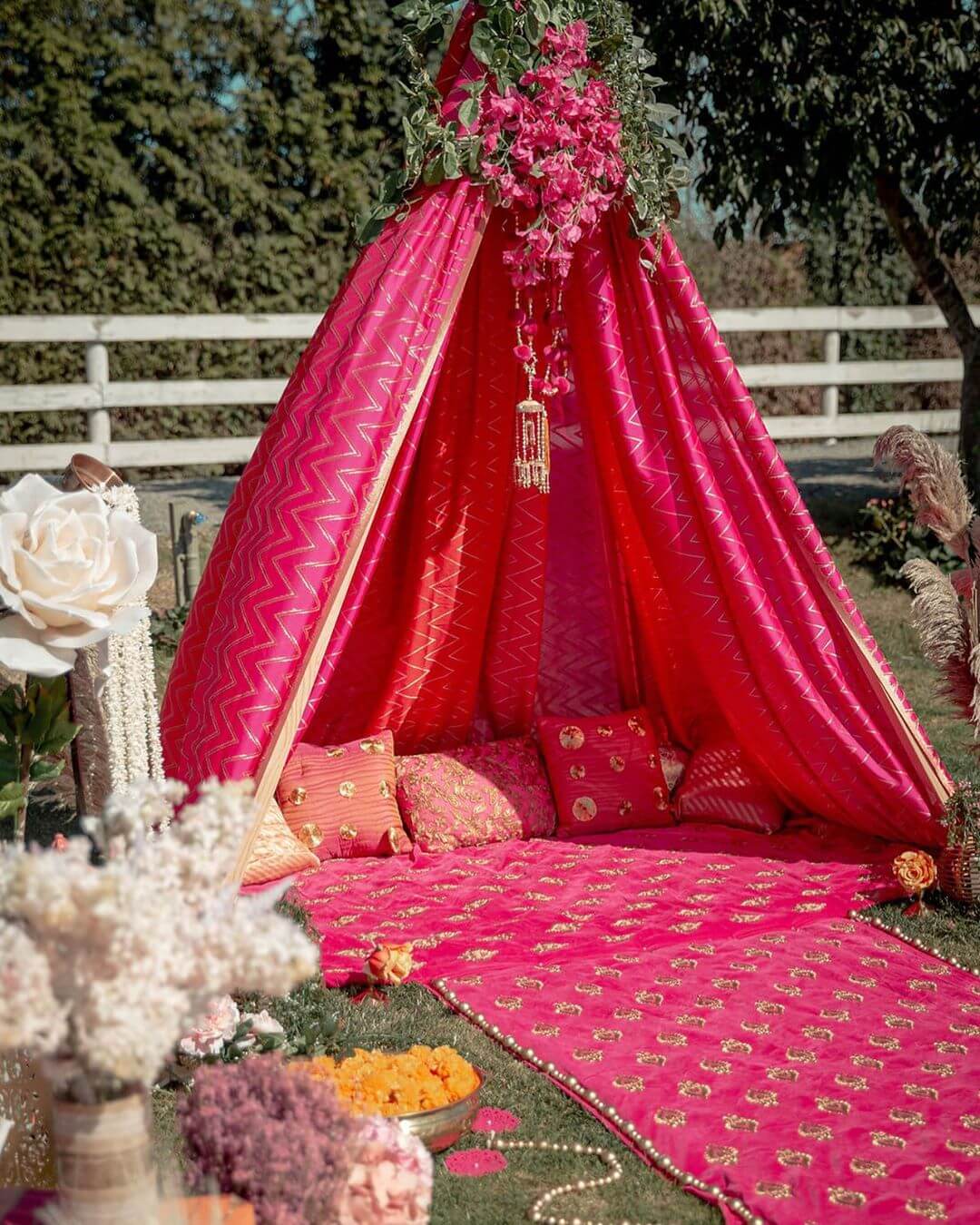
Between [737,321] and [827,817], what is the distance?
4671 millimetres

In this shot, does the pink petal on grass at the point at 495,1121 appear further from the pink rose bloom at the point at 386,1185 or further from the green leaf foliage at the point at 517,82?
the green leaf foliage at the point at 517,82

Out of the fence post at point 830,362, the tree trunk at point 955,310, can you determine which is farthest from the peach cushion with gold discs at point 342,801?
the fence post at point 830,362

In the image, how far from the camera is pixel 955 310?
7305 mm

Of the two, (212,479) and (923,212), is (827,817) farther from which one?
(923,212)

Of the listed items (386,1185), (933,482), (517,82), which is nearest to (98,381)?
(517,82)

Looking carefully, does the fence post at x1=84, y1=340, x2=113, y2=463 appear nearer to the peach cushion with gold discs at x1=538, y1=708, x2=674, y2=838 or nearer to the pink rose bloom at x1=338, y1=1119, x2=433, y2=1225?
the peach cushion with gold discs at x1=538, y1=708, x2=674, y2=838

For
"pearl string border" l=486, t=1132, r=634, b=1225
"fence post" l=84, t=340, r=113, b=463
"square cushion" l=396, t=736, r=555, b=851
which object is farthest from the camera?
"fence post" l=84, t=340, r=113, b=463

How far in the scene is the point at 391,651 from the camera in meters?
4.74

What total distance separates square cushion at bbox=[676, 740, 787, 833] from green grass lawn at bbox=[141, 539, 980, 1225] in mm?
723

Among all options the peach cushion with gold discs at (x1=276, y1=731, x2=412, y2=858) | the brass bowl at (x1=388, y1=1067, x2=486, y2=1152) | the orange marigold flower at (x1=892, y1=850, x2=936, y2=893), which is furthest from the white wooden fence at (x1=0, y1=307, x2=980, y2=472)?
the brass bowl at (x1=388, y1=1067, x2=486, y2=1152)

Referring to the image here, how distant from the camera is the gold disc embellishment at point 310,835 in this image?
431 centimetres

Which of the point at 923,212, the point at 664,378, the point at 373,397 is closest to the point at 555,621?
the point at 664,378

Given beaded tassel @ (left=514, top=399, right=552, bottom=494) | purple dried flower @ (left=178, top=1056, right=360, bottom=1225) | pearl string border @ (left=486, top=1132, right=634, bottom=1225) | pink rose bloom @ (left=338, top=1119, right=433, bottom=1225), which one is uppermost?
beaded tassel @ (left=514, top=399, right=552, bottom=494)

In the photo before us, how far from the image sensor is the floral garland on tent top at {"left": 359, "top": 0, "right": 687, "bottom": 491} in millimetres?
3799
